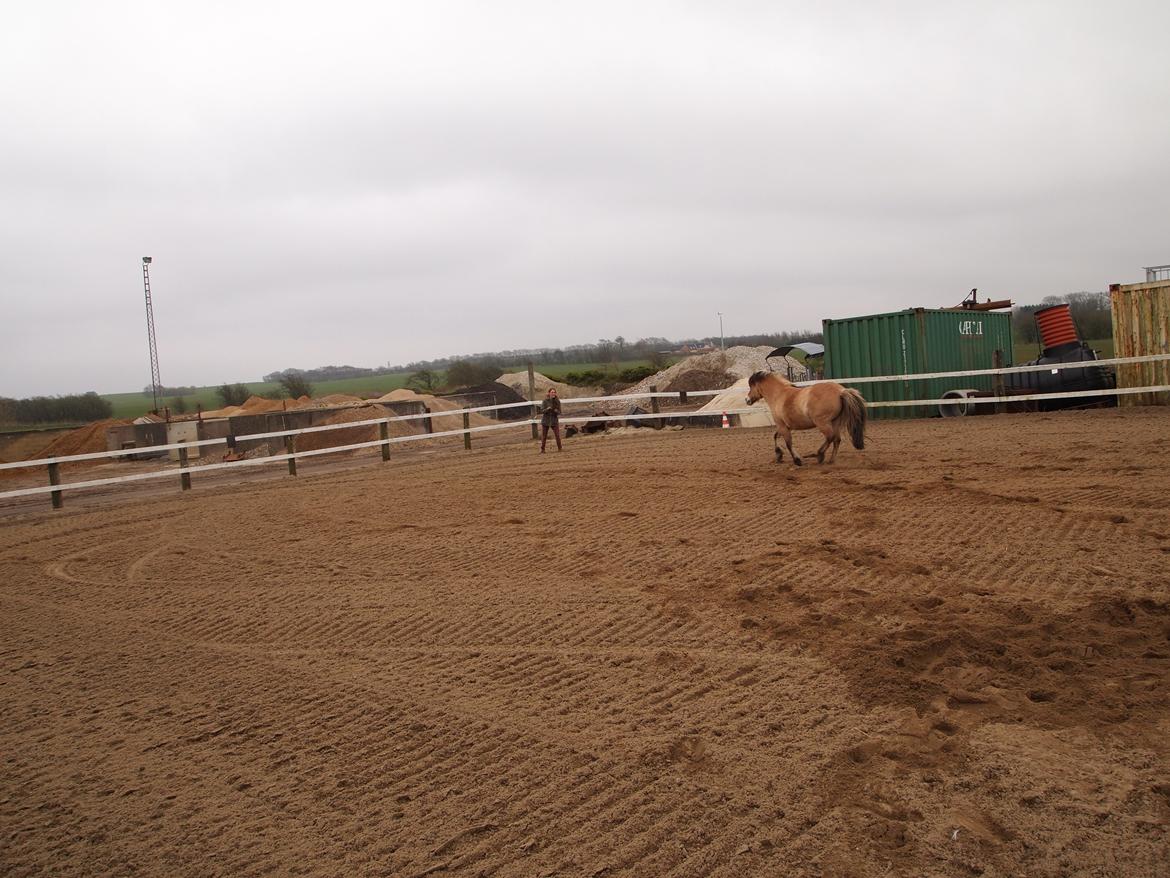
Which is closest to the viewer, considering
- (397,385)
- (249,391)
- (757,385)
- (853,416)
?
(853,416)

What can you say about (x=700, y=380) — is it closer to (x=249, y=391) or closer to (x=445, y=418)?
(x=445, y=418)

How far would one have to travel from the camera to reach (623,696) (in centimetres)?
403

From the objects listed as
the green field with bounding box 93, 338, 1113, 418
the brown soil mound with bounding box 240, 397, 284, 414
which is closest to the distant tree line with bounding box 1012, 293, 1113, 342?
the green field with bounding box 93, 338, 1113, 418

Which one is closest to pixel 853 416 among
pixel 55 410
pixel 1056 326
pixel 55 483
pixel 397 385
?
pixel 1056 326

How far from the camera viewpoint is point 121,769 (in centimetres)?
369

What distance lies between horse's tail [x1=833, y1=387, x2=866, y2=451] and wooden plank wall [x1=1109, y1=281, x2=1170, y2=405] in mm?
8696

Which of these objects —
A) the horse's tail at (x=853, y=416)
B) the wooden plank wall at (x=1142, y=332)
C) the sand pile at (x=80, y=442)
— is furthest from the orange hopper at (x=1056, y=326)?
the sand pile at (x=80, y=442)

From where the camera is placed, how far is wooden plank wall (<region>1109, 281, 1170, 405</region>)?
16078 mm

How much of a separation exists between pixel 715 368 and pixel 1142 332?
606 inches

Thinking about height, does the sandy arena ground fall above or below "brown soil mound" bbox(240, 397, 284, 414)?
below

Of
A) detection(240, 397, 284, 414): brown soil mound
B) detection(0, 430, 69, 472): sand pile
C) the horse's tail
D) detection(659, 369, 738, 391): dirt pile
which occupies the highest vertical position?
detection(240, 397, 284, 414): brown soil mound

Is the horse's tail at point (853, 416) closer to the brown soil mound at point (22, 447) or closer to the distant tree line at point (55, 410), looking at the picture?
the brown soil mound at point (22, 447)

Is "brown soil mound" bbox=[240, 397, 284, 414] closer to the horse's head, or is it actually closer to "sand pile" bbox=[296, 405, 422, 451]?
"sand pile" bbox=[296, 405, 422, 451]

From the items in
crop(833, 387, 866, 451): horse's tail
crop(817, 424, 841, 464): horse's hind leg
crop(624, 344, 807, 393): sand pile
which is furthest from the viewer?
crop(624, 344, 807, 393): sand pile
